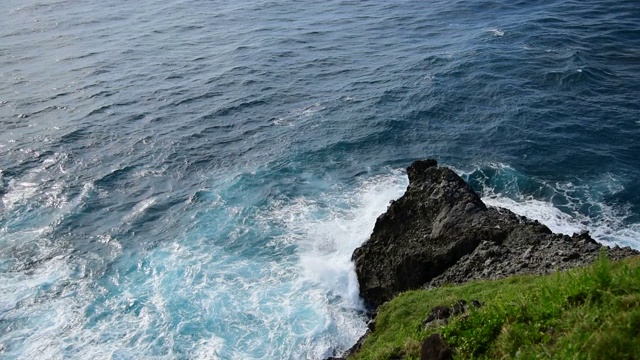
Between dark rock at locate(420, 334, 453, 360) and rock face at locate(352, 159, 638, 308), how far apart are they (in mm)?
9708

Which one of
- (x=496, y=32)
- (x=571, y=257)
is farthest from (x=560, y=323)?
(x=496, y=32)

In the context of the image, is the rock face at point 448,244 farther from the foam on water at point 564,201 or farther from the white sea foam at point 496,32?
the white sea foam at point 496,32

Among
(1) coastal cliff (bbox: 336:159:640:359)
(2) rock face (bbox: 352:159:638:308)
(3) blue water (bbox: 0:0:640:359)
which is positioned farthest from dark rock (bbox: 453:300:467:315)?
(3) blue water (bbox: 0:0:640:359)

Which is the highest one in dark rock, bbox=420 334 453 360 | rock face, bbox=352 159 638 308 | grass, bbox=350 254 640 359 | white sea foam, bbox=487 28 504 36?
grass, bbox=350 254 640 359

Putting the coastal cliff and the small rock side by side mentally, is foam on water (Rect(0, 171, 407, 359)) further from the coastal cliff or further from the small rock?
the small rock

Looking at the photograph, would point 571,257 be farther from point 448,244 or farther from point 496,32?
point 496,32

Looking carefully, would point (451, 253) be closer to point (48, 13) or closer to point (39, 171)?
point (39, 171)

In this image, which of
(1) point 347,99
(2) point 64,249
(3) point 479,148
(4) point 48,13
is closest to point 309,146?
(1) point 347,99

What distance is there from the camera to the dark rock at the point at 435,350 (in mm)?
14492

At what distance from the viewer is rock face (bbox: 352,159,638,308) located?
24.0 meters

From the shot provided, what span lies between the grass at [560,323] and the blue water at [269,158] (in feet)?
44.8

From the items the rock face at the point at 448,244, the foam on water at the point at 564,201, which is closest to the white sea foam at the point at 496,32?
the foam on water at the point at 564,201

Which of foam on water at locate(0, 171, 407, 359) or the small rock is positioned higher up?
the small rock

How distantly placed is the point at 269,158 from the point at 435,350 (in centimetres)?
3240
